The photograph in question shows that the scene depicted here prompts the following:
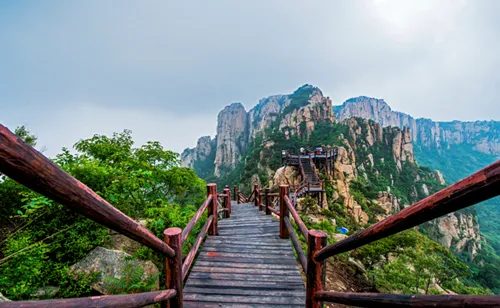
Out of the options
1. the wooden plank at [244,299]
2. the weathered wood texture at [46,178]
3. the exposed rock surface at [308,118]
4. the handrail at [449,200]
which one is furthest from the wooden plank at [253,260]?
the exposed rock surface at [308,118]

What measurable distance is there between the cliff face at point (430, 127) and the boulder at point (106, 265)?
10723 centimetres

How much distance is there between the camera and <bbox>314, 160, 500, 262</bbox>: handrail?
67 cm

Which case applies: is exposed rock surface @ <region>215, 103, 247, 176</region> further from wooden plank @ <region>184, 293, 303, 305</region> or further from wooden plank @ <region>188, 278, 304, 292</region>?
wooden plank @ <region>184, 293, 303, 305</region>

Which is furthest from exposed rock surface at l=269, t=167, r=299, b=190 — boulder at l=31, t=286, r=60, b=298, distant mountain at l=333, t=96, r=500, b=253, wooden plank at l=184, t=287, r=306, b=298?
distant mountain at l=333, t=96, r=500, b=253

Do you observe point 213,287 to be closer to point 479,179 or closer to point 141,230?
point 141,230

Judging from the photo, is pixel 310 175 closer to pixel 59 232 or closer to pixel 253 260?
pixel 253 260

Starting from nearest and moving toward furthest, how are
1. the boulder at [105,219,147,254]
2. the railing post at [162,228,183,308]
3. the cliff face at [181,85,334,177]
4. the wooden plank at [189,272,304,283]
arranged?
the railing post at [162,228,183,308]
the wooden plank at [189,272,304,283]
the boulder at [105,219,147,254]
the cliff face at [181,85,334,177]

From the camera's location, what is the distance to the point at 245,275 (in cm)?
293

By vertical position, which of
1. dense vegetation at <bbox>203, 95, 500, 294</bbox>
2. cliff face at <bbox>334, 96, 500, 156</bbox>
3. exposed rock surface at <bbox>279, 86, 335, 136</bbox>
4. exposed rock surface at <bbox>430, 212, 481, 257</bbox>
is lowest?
exposed rock surface at <bbox>430, 212, 481, 257</bbox>

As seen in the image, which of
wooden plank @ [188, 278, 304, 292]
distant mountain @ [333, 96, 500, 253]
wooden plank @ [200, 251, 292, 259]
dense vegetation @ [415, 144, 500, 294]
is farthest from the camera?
distant mountain @ [333, 96, 500, 253]

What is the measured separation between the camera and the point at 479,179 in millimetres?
A: 694

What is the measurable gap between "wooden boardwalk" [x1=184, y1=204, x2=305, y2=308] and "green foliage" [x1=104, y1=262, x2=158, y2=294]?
719 mm

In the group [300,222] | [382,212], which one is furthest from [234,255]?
[382,212]

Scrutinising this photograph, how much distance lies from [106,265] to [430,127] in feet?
484
